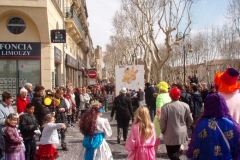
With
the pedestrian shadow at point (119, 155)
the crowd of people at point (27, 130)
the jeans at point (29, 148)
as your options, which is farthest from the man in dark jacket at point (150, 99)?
the jeans at point (29, 148)

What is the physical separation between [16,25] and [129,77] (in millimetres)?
6890

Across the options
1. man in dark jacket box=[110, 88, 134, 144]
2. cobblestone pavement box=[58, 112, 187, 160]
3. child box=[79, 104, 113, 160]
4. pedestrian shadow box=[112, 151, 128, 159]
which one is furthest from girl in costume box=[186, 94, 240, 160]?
man in dark jacket box=[110, 88, 134, 144]

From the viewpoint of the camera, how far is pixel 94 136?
17.3 ft

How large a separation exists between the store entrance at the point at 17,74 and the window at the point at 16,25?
1617mm

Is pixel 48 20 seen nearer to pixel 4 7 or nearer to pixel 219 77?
pixel 4 7

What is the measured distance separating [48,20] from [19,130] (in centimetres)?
1073

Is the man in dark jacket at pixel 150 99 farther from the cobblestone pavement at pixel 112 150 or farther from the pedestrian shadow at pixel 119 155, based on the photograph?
the pedestrian shadow at pixel 119 155

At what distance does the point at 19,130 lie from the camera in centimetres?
655

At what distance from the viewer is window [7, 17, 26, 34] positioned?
15.7 meters

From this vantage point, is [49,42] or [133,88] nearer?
[49,42]

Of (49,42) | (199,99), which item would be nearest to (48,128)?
(199,99)

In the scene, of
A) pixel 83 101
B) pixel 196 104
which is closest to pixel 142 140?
pixel 196 104

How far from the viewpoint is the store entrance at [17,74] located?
1555cm

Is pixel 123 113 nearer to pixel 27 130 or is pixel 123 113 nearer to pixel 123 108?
pixel 123 108
